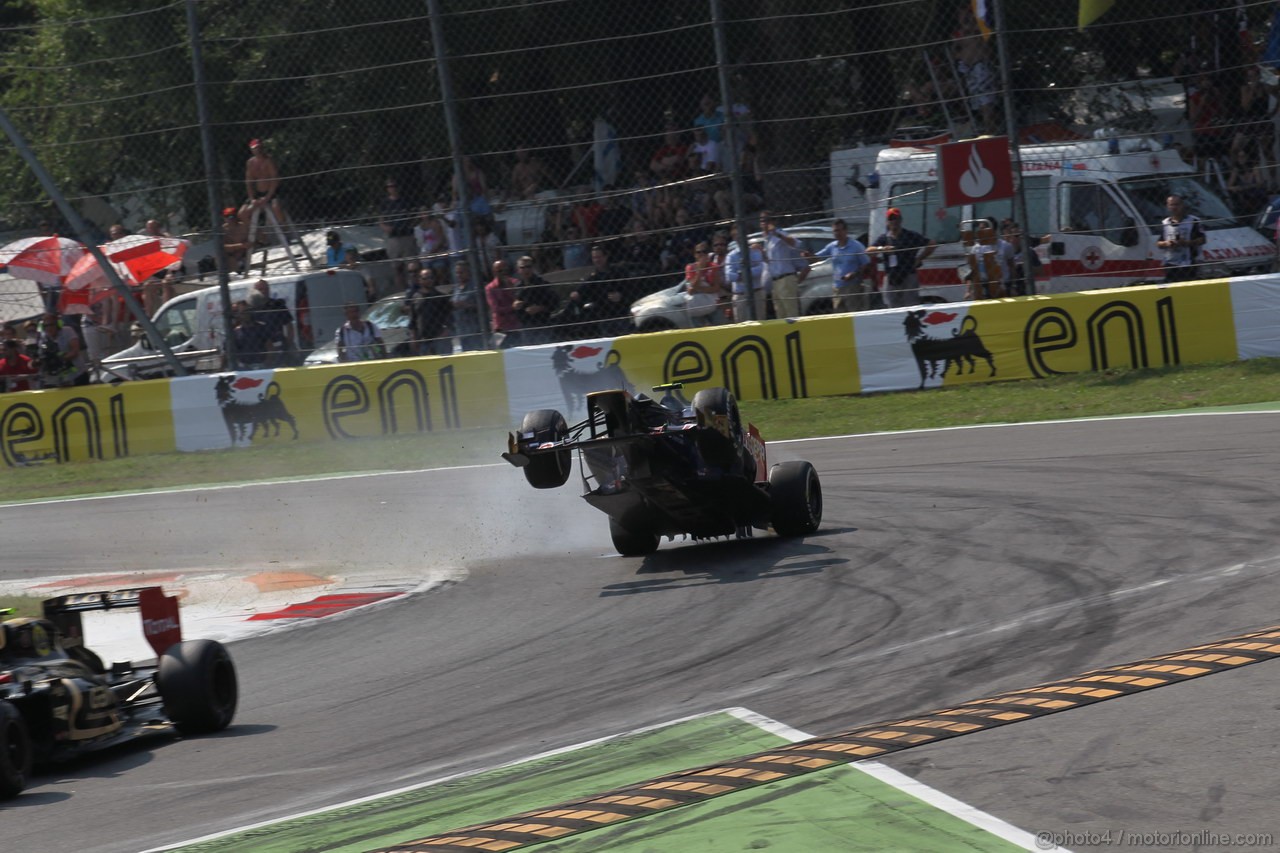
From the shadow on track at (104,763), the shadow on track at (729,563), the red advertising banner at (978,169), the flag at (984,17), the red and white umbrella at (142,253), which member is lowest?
the shadow on track at (104,763)

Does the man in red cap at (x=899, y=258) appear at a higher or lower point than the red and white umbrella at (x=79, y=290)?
lower

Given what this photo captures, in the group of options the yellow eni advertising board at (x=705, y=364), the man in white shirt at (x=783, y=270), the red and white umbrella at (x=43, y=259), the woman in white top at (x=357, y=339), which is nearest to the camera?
the yellow eni advertising board at (x=705, y=364)

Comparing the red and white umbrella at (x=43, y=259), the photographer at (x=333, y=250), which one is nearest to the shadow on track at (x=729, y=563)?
the photographer at (x=333, y=250)

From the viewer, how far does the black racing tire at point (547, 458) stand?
9562 mm

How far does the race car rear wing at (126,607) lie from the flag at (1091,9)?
12882mm

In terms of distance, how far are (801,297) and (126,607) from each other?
1025cm

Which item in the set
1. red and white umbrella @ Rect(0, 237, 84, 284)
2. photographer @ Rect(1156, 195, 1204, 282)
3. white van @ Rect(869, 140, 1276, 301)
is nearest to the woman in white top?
red and white umbrella @ Rect(0, 237, 84, 284)

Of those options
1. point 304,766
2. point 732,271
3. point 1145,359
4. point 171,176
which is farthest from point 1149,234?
point 304,766

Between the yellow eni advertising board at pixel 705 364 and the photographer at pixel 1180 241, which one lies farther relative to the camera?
the yellow eni advertising board at pixel 705 364

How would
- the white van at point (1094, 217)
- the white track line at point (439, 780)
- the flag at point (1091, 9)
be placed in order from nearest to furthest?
the white track line at point (439, 780), the white van at point (1094, 217), the flag at point (1091, 9)

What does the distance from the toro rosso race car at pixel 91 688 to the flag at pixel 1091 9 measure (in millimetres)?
12993

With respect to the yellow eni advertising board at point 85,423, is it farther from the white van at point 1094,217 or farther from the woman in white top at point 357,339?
the white van at point 1094,217

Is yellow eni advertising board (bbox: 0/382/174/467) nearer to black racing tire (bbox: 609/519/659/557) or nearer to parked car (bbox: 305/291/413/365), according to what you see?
parked car (bbox: 305/291/413/365)

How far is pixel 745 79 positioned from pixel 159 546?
7.99m
